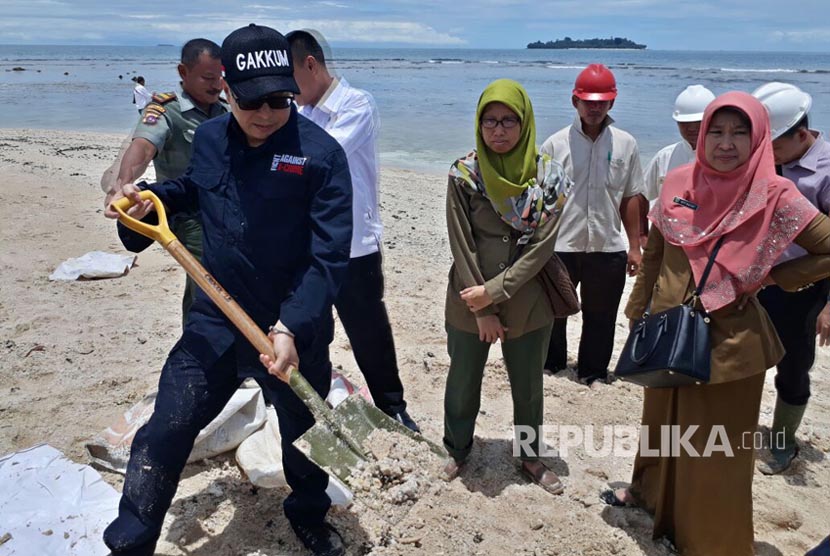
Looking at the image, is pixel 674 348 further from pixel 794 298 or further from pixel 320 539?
pixel 320 539

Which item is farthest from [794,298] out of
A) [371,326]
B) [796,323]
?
[371,326]

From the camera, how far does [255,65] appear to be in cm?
212

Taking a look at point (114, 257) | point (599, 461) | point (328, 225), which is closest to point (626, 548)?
point (599, 461)

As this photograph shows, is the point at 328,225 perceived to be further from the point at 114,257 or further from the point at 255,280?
the point at 114,257

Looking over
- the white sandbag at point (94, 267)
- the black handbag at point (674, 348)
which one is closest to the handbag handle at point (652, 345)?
the black handbag at point (674, 348)

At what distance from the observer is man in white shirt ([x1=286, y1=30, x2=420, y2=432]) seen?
10.5 feet

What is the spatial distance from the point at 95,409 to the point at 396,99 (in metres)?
23.7

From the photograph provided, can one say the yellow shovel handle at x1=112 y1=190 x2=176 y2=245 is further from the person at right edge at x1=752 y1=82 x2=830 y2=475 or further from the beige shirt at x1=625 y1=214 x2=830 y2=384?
the person at right edge at x1=752 y1=82 x2=830 y2=475

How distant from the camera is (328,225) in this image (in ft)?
7.47

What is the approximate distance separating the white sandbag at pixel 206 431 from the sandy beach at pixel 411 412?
3.1 inches

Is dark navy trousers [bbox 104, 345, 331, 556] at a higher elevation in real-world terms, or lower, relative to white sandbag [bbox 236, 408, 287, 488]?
higher

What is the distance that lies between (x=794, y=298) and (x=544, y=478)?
5.08ft

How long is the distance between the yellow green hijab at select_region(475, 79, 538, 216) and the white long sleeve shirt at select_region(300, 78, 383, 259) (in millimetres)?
647

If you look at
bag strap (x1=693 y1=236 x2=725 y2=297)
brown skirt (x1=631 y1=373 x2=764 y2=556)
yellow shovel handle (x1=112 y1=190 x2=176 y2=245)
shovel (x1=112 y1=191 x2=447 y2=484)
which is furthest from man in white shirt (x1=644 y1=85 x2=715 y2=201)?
yellow shovel handle (x1=112 y1=190 x2=176 y2=245)
